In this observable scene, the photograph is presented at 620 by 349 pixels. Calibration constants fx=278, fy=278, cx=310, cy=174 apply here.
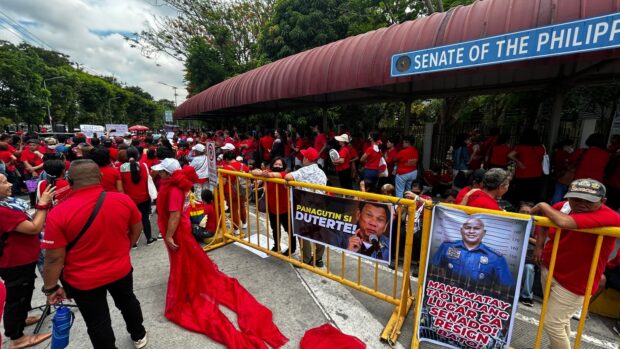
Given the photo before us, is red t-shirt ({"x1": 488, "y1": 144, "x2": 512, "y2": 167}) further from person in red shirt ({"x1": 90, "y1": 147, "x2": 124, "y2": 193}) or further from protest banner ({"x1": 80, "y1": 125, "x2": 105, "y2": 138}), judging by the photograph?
protest banner ({"x1": 80, "y1": 125, "x2": 105, "y2": 138})

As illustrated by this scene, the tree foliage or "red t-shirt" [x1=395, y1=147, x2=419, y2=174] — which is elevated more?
the tree foliage

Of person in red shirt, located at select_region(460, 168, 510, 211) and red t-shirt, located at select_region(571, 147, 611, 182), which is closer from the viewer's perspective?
person in red shirt, located at select_region(460, 168, 510, 211)

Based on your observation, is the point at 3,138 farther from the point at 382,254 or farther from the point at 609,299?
the point at 609,299

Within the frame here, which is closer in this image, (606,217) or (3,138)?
(606,217)

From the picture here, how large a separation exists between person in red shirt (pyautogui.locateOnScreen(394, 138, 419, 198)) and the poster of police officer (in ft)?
12.4

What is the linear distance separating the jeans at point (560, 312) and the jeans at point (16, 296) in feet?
15.4

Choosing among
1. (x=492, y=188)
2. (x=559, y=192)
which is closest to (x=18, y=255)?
(x=492, y=188)

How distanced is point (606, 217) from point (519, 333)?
1.57m

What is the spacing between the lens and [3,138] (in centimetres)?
743

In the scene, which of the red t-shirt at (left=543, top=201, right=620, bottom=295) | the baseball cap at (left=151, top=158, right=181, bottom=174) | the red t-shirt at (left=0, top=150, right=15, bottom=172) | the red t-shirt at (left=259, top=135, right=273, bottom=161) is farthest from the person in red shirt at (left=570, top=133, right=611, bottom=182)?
the red t-shirt at (left=0, top=150, right=15, bottom=172)

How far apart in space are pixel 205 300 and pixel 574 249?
3.57 meters

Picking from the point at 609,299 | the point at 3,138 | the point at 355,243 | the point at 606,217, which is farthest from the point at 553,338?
the point at 3,138

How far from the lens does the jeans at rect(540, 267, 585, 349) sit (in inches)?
86.4

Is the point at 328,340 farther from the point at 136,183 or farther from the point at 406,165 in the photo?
the point at 406,165
